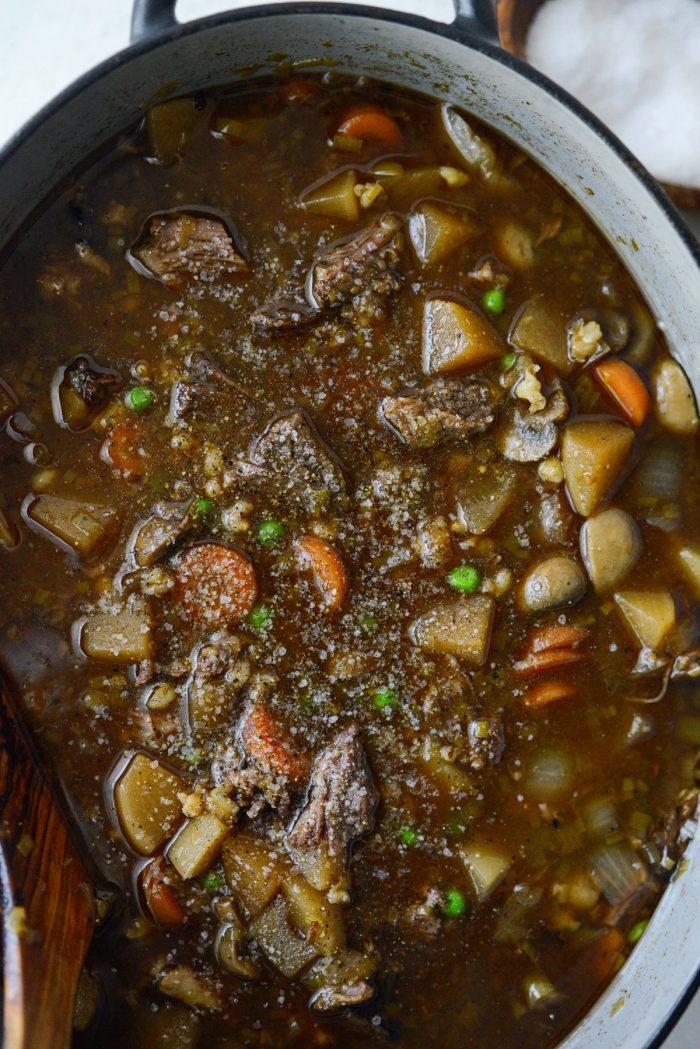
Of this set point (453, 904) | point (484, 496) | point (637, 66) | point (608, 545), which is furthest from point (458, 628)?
point (637, 66)

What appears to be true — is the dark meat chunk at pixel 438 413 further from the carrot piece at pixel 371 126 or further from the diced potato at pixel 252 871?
the diced potato at pixel 252 871

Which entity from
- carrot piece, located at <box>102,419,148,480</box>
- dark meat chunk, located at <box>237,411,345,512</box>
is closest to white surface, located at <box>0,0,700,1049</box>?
carrot piece, located at <box>102,419,148,480</box>

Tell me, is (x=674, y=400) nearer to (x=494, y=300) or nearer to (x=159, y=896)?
(x=494, y=300)

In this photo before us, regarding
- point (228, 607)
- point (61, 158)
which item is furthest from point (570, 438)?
point (61, 158)

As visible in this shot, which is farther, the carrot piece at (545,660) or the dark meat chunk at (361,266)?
the carrot piece at (545,660)

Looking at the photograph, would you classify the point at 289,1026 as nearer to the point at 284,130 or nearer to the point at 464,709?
the point at 464,709

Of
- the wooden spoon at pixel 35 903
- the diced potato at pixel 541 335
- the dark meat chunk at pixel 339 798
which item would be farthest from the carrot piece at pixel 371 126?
the wooden spoon at pixel 35 903
